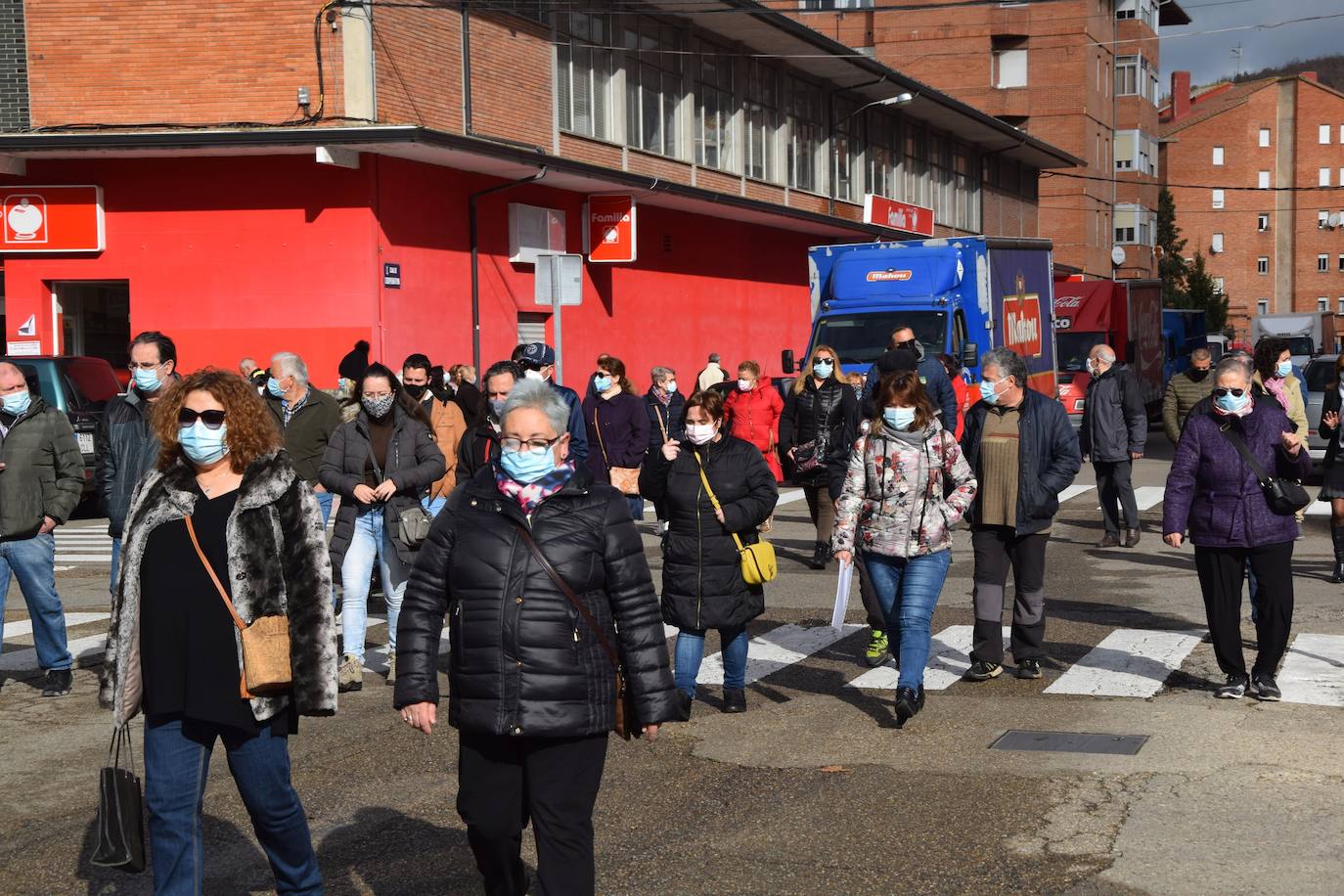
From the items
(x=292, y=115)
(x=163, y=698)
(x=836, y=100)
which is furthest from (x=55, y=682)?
(x=836, y=100)

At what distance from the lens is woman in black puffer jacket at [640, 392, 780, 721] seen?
25.9ft

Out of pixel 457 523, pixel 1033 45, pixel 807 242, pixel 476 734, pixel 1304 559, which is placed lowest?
pixel 1304 559

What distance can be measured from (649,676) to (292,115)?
17571 mm

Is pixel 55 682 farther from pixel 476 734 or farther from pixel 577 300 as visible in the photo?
pixel 577 300

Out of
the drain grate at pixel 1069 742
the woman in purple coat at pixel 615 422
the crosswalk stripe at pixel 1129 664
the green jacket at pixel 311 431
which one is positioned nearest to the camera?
the drain grate at pixel 1069 742

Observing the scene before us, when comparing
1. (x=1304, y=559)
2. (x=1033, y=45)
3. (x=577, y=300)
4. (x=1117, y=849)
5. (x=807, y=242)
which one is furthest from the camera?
(x=1033, y=45)

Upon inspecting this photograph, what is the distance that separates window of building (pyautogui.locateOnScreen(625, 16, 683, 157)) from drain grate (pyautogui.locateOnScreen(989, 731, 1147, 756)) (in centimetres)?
2204

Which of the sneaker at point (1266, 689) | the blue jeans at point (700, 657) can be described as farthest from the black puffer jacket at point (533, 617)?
the sneaker at point (1266, 689)

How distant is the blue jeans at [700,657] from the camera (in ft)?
26.0

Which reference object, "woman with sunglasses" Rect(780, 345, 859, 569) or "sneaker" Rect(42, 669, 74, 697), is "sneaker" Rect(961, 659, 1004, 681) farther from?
Result: "sneaker" Rect(42, 669, 74, 697)

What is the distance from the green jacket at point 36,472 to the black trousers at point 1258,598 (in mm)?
6071

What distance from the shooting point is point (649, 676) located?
15.1ft

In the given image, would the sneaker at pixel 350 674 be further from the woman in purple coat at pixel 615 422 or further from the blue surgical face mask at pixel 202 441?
the woman in purple coat at pixel 615 422

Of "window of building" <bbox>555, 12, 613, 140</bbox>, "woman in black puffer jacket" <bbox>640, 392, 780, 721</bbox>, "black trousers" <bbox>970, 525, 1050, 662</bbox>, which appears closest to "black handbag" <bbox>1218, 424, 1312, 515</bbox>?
"black trousers" <bbox>970, 525, 1050, 662</bbox>
